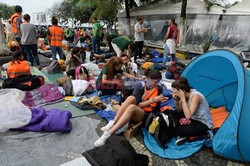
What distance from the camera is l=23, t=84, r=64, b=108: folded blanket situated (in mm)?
4051

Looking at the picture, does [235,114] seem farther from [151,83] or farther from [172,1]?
[172,1]

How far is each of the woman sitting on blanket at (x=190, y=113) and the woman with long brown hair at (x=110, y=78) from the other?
1.52 meters

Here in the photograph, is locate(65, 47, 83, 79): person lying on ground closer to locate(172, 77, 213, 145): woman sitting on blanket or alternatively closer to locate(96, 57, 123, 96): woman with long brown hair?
locate(96, 57, 123, 96): woman with long brown hair

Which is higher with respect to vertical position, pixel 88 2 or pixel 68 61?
pixel 88 2

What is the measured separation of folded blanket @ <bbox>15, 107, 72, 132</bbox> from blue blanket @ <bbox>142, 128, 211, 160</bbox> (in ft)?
4.15

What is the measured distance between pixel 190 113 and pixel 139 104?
78cm

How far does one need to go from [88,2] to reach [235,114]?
10.7 metres

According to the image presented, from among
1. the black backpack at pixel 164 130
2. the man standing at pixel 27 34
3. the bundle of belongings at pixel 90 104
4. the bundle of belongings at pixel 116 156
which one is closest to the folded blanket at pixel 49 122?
the bundle of belongings at pixel 90 104

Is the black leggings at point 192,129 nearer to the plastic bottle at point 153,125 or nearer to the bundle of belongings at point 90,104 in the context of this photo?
the plastic bottle at point 153,125

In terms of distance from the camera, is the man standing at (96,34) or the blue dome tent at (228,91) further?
the man standing at (96,34)

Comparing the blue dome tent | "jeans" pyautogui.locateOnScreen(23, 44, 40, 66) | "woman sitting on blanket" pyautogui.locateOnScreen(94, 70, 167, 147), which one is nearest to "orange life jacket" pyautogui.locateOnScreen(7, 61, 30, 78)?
"jeans" pyautogui.locateOnScreen(23, 44, 40, 66)

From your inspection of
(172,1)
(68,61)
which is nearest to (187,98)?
(68,61)

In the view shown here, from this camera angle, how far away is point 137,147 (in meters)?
2.86

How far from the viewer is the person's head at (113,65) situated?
4025mm
